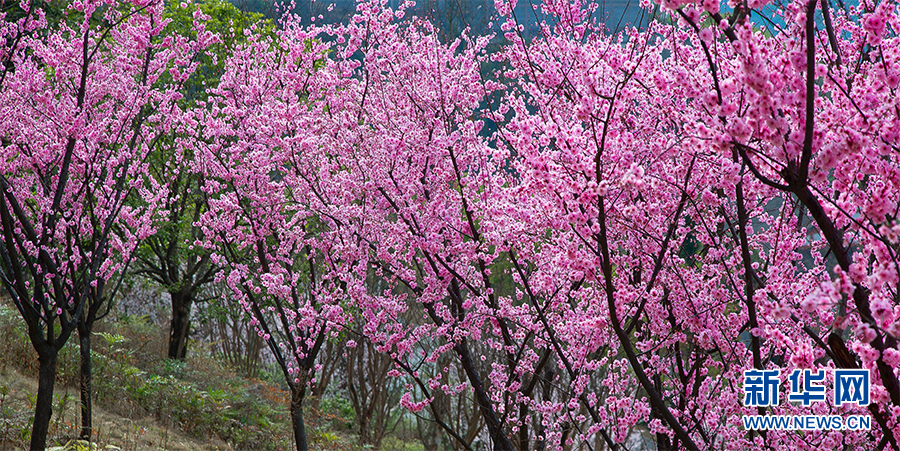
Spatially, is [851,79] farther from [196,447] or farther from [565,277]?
[196,447]

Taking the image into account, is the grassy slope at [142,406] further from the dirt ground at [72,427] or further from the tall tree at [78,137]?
the tall tree at [78,137]

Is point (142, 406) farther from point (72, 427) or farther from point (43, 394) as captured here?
point (43, 394)

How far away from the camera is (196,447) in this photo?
823 centimetres

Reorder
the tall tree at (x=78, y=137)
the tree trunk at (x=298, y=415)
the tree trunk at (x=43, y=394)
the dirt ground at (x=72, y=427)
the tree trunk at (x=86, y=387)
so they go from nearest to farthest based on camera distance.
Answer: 1. the tree trunk at (x=43, y=394)
2. the tall tree at (x=78, y=137)
3. the tree trunk at (x=86, y=387)
4. the dirt ground at (x=72, y=427)
5. the tree trunk at (x=298, y=415)

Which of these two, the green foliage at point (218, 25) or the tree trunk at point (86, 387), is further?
the green foliage at point (218, 25)

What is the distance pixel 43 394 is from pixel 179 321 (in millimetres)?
7513

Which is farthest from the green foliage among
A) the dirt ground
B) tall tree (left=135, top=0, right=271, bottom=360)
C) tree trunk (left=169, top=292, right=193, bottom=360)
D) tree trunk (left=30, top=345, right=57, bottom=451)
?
tree trunk (left=30, top=345, right=57, bottom=451)

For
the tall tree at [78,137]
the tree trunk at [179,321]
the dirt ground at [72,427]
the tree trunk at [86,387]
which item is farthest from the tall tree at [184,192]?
the tree trunk at [86,387]

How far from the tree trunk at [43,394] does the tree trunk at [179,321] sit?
7.08 m

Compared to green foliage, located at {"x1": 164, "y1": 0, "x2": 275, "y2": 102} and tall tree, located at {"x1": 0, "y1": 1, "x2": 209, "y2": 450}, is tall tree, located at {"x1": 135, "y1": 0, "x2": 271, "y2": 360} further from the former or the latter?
tall tree, located at {"x1": 0, "y1": 1, "x2": 209, "y2": 450}

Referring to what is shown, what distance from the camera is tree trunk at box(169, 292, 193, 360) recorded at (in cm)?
1135

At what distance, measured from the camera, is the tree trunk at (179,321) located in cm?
1135

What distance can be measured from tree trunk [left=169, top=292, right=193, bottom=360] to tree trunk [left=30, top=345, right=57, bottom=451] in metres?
7.08

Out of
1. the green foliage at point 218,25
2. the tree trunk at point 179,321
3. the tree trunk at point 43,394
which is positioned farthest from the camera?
the tree trunk at point 179,321
